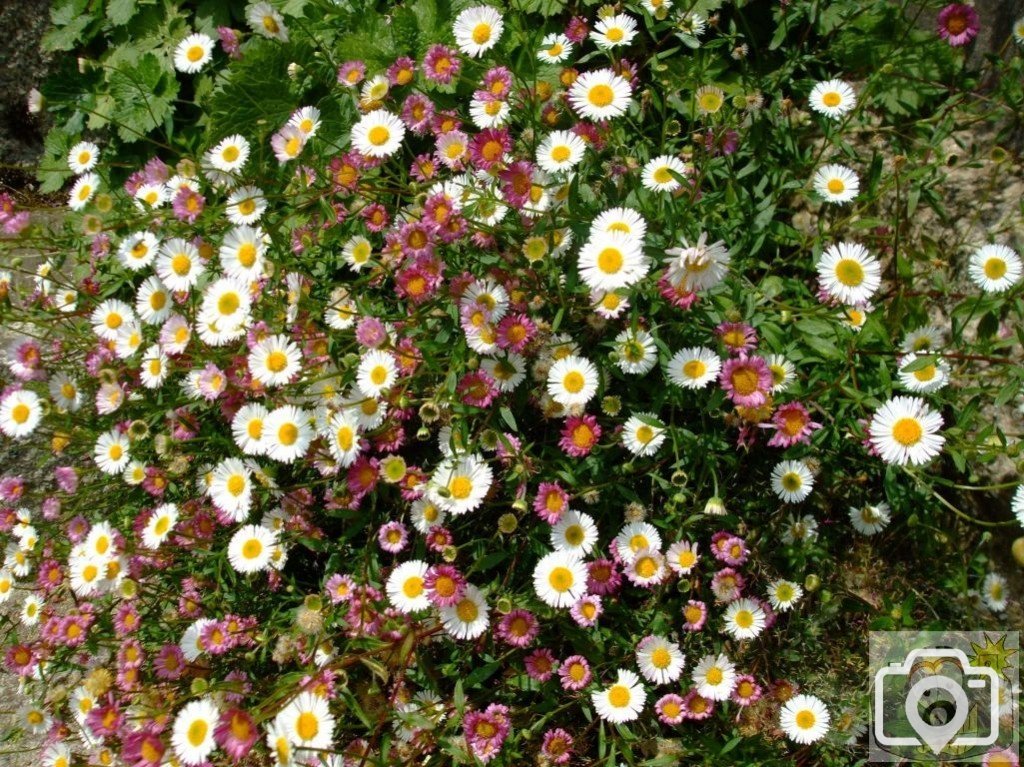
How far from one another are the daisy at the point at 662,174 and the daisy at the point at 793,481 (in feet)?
3.02

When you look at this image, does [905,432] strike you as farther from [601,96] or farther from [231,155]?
[231,155]

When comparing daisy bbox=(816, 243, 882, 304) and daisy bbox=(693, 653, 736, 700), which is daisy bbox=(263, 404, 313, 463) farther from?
daisy bbox=(816, 243, 882, 304)

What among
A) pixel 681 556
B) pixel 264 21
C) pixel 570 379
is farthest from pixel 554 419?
pixel 264 21

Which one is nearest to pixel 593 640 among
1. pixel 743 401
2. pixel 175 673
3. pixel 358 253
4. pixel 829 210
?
pixel 743 401

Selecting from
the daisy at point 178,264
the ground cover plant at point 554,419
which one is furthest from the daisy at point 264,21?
the daisy at point 178,264

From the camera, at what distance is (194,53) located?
3461 millimetres

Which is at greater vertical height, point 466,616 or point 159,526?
point 159,526

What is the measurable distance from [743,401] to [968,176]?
52.3 inches

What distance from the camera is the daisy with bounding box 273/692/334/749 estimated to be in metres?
2.07

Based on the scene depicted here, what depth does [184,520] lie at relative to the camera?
2660mm

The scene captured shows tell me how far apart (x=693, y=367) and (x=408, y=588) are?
3.47ft

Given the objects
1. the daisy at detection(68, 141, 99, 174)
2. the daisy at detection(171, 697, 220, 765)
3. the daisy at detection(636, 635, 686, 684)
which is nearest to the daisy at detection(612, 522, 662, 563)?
the daisy at detection(636, 635, 686, 684)

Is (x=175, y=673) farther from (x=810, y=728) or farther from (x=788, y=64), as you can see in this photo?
(x=788, y=64)

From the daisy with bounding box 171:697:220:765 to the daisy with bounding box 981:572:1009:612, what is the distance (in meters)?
2.23
